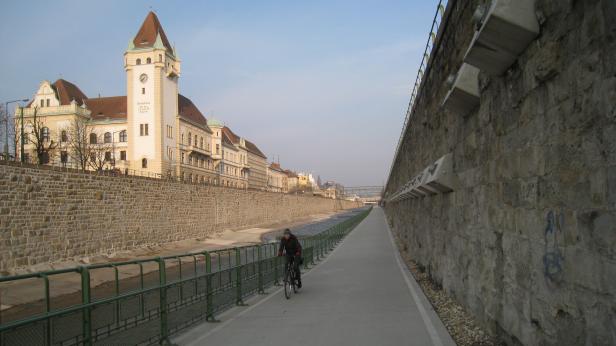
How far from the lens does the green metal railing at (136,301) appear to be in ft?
17.9

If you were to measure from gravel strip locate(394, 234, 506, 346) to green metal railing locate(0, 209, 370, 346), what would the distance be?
4113mm

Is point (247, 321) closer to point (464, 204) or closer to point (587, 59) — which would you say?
point (464, 204)

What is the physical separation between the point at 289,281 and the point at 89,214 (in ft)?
58.3

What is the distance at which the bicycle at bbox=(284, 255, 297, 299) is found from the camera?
11.9 m

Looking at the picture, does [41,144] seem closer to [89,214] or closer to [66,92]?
[89,214]

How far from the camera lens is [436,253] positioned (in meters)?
11.8

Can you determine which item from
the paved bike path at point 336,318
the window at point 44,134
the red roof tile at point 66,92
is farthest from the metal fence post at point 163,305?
the red roof tile at point 66,92

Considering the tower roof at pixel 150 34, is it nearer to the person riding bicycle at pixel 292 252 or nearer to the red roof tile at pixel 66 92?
the red roof tile at pixel 66 92

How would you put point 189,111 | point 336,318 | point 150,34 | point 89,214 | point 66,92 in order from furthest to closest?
point 189,111 < point 66,92 < point 150,34 < point 89,214 < point 336,318

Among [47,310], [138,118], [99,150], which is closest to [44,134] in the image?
[99,150]

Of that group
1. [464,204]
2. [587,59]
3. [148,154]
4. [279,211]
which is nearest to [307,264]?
[464,204]

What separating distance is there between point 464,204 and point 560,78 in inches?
169

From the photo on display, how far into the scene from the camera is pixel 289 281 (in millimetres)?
12195

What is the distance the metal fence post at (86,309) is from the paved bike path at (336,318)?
193 centimetres
